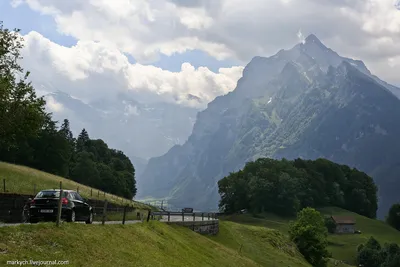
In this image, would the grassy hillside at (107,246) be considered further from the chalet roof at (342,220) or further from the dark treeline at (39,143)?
the chalet roof at (342,220)

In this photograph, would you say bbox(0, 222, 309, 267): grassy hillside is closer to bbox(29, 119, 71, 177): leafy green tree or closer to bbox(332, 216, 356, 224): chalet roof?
bbox(29, 119, 71, 177): leafy green tree

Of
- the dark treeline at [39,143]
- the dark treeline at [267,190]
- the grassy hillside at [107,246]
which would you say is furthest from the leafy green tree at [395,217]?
the grassy hillside at [107,246]

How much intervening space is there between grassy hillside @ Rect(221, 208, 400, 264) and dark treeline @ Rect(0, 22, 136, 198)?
45.3 meters

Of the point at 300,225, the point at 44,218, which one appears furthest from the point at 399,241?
the point at 44,218

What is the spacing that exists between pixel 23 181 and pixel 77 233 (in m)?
51.6

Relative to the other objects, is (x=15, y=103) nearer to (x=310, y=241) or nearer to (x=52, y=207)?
(x=52, y=207)

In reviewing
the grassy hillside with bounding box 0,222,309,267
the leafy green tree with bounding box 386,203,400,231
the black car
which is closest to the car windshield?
the black car

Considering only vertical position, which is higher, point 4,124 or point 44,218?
point 4,124

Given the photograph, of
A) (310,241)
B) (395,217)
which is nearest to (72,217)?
(310,241)

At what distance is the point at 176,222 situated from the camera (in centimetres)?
5116

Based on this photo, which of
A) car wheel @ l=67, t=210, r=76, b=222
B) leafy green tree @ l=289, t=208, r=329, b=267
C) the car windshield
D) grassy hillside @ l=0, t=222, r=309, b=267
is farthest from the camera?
leafy green tree @ l=289, t=208, r=329, b=267

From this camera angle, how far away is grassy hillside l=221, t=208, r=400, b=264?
13288 centimetres

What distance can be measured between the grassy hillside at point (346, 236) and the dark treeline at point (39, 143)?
45.3 m

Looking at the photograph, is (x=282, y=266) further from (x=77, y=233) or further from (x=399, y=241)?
(x=399, y=241)
